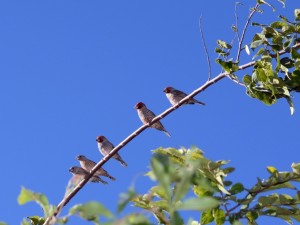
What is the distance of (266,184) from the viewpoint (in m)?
2.94

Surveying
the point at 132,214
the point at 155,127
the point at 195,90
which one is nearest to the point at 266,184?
the point at 195,90

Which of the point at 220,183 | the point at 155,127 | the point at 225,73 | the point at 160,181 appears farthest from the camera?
the point at 155,127

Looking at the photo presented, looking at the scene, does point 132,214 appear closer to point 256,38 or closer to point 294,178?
point 294,178

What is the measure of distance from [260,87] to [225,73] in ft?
0.83

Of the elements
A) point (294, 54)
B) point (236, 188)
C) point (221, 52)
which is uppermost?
point (221, 52)

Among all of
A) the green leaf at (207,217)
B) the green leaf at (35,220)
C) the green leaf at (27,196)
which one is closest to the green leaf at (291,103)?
the green leaf at (207,217)

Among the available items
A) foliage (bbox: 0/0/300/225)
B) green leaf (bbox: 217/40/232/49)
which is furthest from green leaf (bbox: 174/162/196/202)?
green leaf (bbox: 217/40/232/49)

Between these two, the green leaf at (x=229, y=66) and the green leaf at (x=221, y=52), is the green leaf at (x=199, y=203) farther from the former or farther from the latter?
the green leaf at (x=221, y=52)

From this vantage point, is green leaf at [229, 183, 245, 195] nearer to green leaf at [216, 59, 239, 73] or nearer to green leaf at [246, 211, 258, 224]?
green leaf at [246, 211, 258, 224]

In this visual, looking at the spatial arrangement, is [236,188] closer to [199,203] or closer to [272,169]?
[272,169]

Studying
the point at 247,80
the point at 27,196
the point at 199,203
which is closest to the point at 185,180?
the point at 199,203

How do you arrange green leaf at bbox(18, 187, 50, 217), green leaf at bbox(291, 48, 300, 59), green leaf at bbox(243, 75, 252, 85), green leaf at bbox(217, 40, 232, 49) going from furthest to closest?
green leaf at bbox(217, 40, 232, 49) < green leaf at bbox(291, 48, 300, 59) < green leaf at bbox(243, 75, 252, 85) < green leaf at bbox(18, 187, 50, 217)

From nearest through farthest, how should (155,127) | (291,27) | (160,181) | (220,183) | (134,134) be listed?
1. (160,181)
2. (220,183)
3. (134,134)
4. (291,27)
5. (155,127)

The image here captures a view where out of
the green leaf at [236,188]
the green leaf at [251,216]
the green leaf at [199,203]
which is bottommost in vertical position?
the green leaf at [199,203]
